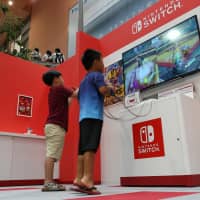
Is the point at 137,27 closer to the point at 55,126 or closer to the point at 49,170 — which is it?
the point at 55,126

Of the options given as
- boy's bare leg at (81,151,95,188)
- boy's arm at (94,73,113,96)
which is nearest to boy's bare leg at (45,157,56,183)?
boy's bare leg at (81,151,95,188)

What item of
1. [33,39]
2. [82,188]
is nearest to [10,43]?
[82,188]

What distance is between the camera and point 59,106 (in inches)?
93.7

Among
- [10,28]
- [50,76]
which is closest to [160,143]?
[50,76]

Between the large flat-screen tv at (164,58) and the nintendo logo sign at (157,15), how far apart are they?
329 millimetres

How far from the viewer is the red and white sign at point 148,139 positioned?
225 centimetres

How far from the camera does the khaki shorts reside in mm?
2297

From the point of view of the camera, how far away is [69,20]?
24.8ft

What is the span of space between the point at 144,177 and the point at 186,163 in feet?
1.40

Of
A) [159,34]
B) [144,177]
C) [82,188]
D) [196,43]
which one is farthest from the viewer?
[159,34]

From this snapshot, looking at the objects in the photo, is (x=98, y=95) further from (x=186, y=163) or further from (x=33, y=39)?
(x=33, y=39)

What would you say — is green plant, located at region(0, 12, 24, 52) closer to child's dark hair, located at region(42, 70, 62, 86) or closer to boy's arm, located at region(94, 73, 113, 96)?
child's dark hair, located at region(42, 70, 62, 86)

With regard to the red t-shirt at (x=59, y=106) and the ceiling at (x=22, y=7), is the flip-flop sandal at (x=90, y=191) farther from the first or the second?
the ceiling at (x=22, y=7)

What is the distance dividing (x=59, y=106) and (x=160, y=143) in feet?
3.21
